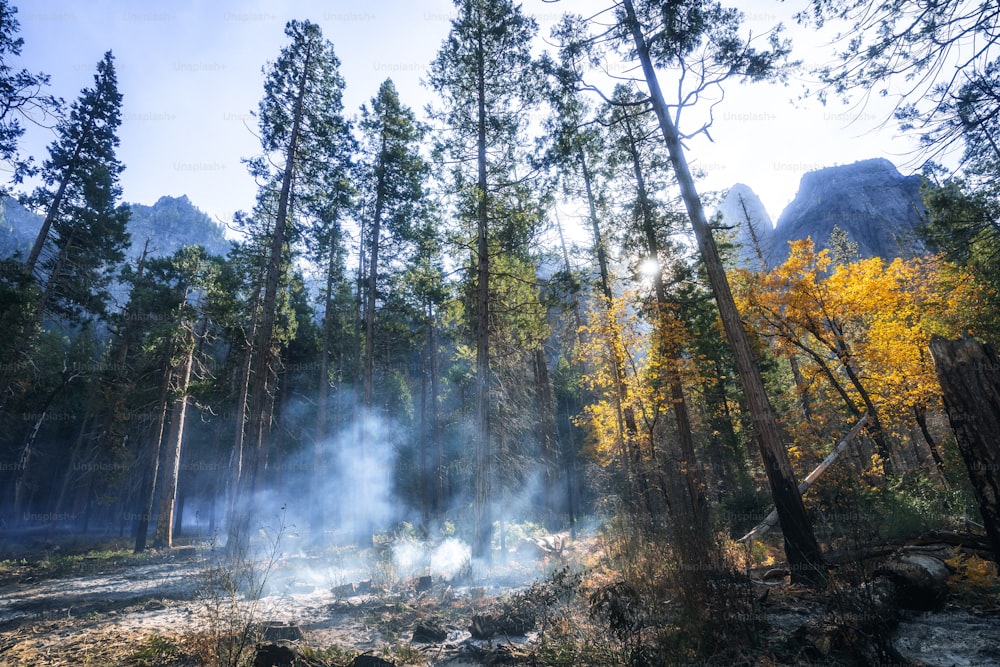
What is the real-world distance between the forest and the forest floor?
0.09 meters

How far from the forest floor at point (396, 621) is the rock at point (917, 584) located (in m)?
0.13

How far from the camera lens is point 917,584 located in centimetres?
429

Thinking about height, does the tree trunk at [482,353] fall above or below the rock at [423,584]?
above

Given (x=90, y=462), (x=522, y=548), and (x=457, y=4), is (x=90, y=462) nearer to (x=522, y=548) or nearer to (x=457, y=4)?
(x=522, y=548)

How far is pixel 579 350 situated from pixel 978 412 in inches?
435

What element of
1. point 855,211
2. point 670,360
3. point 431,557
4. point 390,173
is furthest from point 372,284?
point 855,211

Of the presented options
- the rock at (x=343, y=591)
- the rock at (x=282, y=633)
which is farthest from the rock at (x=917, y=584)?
the rock at (x=343, y=591)

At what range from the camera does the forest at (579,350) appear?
4695 millimetres

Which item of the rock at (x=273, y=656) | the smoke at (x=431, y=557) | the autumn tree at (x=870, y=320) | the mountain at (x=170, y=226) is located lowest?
the smoke at (x=431, y=557)

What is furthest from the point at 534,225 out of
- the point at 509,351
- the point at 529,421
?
the point at 529,421

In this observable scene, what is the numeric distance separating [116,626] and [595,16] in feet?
47.5

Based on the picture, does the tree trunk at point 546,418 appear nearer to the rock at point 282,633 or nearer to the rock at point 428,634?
the rock at point 428,634

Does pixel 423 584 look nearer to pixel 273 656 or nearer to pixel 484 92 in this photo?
pixel 273 656

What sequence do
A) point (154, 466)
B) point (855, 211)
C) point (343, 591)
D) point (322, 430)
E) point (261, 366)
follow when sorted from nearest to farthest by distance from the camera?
point (343, 591)
point (261, 366)
point (322, 430)
point (154, 466)
point (855, 211)
